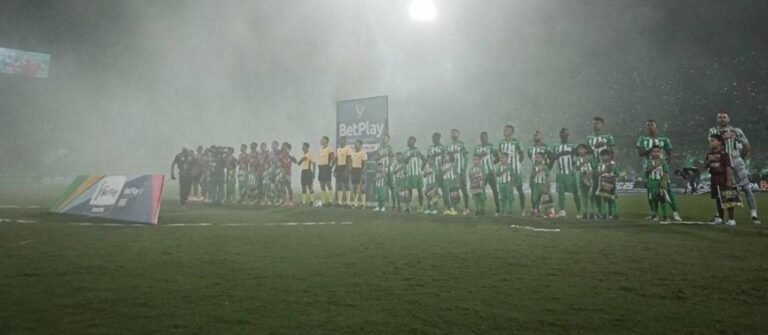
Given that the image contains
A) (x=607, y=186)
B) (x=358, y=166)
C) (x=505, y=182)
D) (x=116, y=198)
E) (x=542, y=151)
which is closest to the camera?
(x=607, y=186)

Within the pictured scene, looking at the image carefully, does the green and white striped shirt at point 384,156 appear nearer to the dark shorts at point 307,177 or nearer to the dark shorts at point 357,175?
the dark shorts at point 357,175

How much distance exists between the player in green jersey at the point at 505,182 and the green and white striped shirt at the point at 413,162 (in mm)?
2259

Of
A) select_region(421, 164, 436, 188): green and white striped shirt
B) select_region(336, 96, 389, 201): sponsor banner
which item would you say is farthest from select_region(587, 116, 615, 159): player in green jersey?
select_region(336, 96, 389, 201): sponsor banner

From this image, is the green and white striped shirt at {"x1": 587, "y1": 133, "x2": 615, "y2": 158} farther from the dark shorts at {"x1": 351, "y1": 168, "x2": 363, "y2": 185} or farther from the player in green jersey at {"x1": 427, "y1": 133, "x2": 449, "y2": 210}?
the dark shorts at {"x1": 351, "y1": 168, "x2": 363, "y2": 185}

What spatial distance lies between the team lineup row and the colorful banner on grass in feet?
14.9

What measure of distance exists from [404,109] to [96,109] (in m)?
27.2

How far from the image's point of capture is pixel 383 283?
4.12m

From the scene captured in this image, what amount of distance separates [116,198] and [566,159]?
986cm

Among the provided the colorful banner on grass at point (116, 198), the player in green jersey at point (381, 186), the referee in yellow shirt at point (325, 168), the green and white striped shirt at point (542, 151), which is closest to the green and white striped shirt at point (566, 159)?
the green and white striped shirt at point (542, 151)

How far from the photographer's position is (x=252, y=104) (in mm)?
41188

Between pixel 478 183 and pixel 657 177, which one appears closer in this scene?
pixel 657 177

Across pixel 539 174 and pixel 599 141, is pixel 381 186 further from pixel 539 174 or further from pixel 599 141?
pixel 599 141

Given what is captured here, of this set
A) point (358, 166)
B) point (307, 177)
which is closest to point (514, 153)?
point (358, 166)

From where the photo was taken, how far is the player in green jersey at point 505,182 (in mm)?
11445
